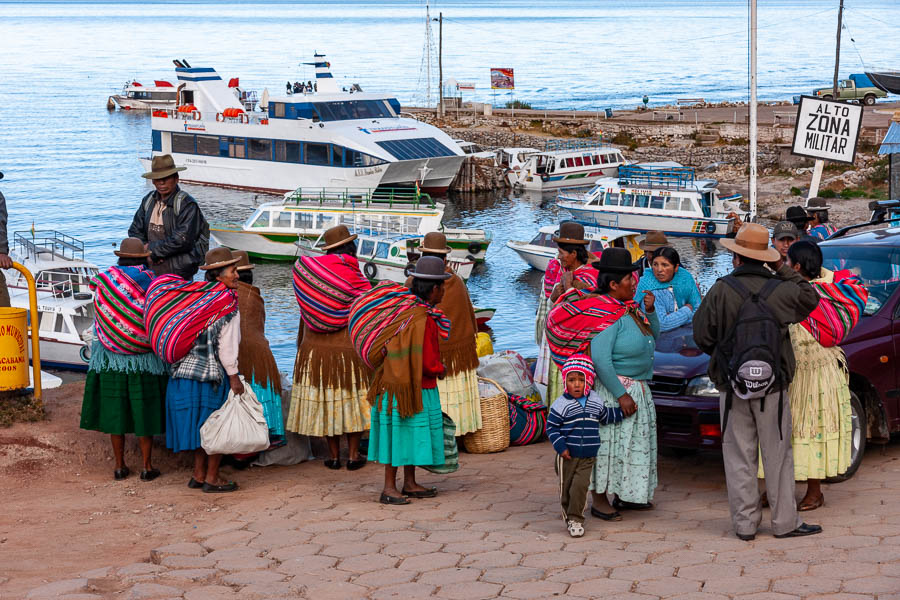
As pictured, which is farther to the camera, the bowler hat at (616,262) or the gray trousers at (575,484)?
the bowler hat at (616,262)

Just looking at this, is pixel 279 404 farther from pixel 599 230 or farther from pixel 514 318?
pixel 599 230

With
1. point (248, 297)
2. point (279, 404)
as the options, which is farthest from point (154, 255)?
point (279, 404)

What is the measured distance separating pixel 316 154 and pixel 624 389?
145ft

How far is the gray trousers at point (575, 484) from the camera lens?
6.62m

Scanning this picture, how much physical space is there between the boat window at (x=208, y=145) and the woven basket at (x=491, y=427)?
47.2 metres

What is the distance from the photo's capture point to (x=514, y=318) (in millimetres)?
30016

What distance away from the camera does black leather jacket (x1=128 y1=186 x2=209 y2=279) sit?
28.7 feet

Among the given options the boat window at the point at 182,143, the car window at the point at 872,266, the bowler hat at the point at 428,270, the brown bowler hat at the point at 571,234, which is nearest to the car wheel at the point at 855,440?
the car window at the point at 872,266

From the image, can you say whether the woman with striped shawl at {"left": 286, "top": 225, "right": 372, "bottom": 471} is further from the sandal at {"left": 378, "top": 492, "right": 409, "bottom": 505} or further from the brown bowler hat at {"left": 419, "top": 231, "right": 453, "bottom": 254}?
the sandal at {"left": 378, "top": 492, "right": 409, "bottom": 505}

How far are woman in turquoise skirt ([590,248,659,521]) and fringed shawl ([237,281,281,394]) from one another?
277cm

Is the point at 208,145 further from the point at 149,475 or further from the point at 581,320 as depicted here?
the point at 581,320

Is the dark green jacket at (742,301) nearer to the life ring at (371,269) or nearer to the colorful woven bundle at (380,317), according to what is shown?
the colorful woven bundle at (380,317)

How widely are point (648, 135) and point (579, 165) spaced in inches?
323

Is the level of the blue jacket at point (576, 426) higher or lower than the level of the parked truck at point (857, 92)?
lower
